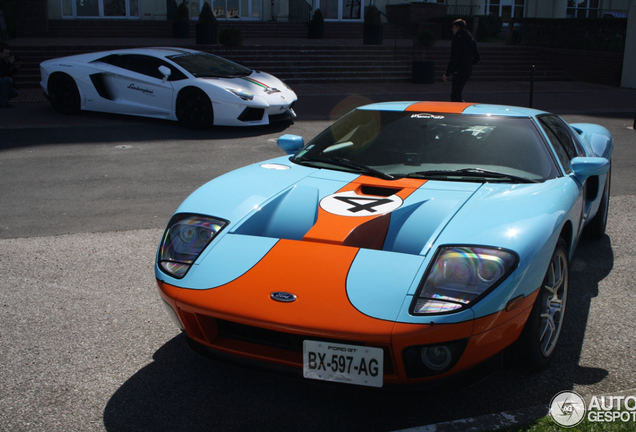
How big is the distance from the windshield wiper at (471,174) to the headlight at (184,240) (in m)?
1.16

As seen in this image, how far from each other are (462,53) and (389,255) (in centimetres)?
916

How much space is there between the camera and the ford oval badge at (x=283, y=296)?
90.4 inches

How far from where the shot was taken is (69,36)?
21891 millimetres

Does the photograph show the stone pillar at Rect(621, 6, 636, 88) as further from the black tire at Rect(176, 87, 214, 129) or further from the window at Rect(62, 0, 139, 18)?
the window at Rect(62, 0, 139, 18)

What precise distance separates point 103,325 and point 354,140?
1.85 m

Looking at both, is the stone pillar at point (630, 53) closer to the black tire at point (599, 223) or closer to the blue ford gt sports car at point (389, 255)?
the black tire at point (599, 223)

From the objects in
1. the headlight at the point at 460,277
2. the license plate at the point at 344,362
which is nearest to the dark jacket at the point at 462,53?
the headlight at the point at 460,277

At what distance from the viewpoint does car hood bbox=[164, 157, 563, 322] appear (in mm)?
2352

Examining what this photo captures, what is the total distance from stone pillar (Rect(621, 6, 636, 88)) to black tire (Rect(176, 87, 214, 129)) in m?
13.4

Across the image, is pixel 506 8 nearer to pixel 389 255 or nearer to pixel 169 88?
pixel 169 88

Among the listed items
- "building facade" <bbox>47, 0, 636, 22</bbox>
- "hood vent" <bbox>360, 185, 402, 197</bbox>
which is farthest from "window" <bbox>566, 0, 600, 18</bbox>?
"hood vent" <bbox>360, 185, 402, 197</bbox>

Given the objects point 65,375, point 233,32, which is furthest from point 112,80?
point 65,375

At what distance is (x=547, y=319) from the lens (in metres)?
2.69

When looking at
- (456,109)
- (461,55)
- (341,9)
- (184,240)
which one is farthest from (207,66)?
(341,9)
